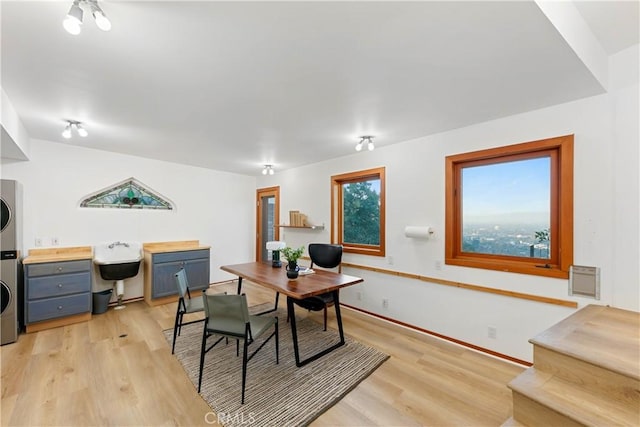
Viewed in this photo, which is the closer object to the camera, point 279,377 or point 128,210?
point 279,377

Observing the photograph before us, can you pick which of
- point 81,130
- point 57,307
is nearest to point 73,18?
point 81,130

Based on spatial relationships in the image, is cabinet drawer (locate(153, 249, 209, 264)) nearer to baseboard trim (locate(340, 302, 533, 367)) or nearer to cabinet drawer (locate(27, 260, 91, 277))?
cabinet drawer (locate(27, 260, 91, 277))

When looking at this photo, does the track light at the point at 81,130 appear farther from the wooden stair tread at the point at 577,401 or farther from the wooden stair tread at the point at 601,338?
the wooden stair tread at the point at 601,338

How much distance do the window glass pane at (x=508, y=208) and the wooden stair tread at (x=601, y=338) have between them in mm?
598

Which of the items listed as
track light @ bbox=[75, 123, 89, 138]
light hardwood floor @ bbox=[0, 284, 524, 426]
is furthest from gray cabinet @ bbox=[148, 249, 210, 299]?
track light @ bbox=[75, 123, 89, 138]

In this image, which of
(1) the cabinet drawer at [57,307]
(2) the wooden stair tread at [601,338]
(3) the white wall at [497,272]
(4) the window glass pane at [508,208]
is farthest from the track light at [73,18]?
(1) the cabinet drawer at [57,307]

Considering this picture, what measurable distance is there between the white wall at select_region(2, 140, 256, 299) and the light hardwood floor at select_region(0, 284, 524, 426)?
1.45m

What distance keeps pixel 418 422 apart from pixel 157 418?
1.78 m

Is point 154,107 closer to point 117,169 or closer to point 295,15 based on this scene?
point 295,15

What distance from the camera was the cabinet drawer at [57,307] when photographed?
3031 millimetres

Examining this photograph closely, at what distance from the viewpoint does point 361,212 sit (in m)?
4.06

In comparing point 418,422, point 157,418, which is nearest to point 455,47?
point 418,422

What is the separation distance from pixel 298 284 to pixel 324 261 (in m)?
1.20

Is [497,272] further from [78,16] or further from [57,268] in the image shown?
[57,268]
